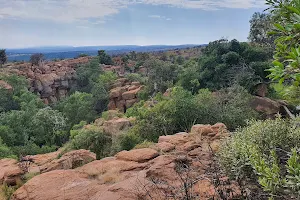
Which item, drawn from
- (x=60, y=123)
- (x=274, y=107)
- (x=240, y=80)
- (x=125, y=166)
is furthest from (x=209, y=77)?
(x=125, y=166)

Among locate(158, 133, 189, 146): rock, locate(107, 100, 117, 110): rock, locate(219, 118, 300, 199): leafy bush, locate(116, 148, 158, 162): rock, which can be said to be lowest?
locate(107, 100, 117, 110): rock

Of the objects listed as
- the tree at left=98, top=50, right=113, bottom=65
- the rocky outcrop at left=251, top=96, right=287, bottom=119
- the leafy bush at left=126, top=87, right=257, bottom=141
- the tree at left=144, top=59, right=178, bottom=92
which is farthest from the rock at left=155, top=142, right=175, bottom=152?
the tree at left=98, top=50, right=113, bottom=65

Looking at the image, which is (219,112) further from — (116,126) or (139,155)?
(139,155)

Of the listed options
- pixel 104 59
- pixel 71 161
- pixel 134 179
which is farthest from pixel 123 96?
pixel 134 179

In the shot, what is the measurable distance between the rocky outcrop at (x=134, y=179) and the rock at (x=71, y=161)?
1.40m

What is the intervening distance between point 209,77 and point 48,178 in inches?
718

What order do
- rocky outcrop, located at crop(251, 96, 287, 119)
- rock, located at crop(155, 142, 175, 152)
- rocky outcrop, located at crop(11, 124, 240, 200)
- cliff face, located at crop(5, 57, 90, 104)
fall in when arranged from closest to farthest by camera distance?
rocky outcrop, located at crop(11, 124, 240, 200), rock, located at crop(155, 142, 175, 152), rocky outcrop, located at crop(251, 96, 287, 119), cliff face, located at crop(5, 57, 90, 104)

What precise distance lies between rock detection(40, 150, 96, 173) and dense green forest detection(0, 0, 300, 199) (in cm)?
278

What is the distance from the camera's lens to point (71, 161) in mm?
9797

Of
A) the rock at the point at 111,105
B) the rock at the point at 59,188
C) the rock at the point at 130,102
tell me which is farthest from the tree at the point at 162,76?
the rock at the point at 59,188

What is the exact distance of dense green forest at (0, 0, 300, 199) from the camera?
3086 millimetres

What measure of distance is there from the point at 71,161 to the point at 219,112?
28.3 feet

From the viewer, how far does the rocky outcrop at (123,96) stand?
1208 inches

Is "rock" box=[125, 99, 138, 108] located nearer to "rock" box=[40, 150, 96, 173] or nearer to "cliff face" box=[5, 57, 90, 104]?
"cliff face" box=[5, 57, 90, 104]
